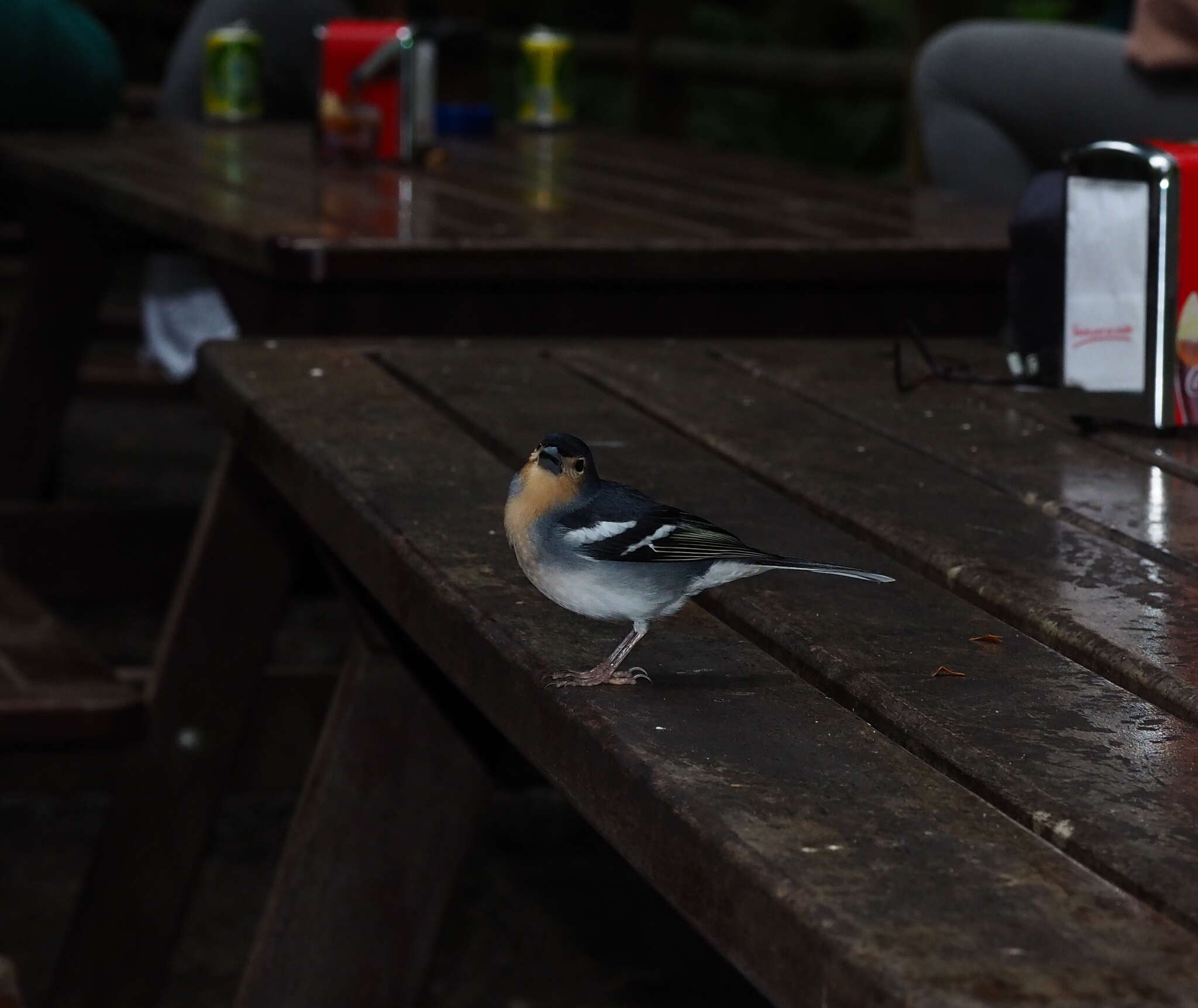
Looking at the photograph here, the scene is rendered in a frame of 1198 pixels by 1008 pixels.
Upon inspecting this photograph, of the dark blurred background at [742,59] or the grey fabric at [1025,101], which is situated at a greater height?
the grey fabric at [1025,101]

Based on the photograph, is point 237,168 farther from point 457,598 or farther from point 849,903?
point 849,903

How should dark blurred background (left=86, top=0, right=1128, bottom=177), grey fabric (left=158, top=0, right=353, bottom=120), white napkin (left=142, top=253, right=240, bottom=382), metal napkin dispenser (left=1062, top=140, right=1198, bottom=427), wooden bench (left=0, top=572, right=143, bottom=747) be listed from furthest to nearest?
1. dark blurred background (left=86, top=0, right=1128, bottom=177)
2. grey fabric (left=158, top=0, right=353, bottom=120)
3. white napkin (left=142, top=253, right=240, bottom=382)
4. wooden bench (left=0, top=572, right=143, bottom=747)
5. metal napkin dispenser (left=1062, top=140, right=1198, bottom=427)

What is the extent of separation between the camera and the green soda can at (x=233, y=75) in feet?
11.6

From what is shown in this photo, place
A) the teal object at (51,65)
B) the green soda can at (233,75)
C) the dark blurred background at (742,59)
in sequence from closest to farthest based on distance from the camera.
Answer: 1. the teal object at (51,65)
2. the green soda can at (233,75)
3. the dark blurred background at (742,59)

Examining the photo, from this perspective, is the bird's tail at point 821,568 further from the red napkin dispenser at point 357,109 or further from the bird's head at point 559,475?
the red napkin dispenser at point 357,109

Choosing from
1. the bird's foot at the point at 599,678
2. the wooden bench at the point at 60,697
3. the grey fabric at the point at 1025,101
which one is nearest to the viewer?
the bird's foot at the point at 599,678

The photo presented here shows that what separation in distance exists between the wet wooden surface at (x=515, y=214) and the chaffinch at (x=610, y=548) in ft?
3.56

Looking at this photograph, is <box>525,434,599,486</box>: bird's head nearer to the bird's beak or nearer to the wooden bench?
the bird's beak

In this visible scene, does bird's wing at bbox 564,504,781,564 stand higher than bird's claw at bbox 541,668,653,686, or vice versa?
bird's wing at bbox 564,504,781,564

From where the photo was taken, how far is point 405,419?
151 cm

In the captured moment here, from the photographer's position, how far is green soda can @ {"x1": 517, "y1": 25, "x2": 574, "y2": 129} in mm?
3725

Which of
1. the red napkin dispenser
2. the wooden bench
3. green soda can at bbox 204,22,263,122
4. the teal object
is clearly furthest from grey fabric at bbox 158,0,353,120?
the wooden bench

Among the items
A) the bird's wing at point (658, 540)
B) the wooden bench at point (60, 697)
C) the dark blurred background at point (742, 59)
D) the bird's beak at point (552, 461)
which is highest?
the bird's beak at point (552, 461)

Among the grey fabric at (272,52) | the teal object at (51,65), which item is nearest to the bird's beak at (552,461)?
the teal object at (51,65)
